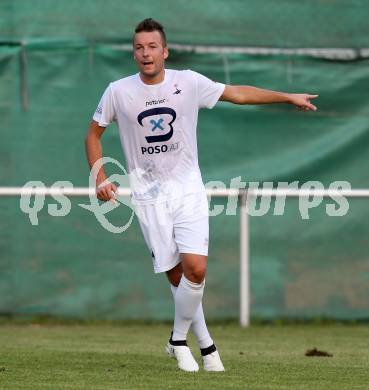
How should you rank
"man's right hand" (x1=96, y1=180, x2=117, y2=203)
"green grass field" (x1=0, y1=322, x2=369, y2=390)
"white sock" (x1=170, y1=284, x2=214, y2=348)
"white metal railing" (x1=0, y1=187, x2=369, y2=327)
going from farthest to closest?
"white metal railing" (x1=0, y1=187, x2=369, y2=327) → "white sock" (x1=170, y1=284, x2=214, y2=348) → "man's right hand" (x1=96, y1=180, x2=117, y2=203) → "green grass field" (x1=0, y1=322, x2=369, y2=390)

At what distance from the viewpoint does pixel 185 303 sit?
6.92m

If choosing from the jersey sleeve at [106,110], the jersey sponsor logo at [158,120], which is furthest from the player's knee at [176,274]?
the jersey sleeve at [106,110]

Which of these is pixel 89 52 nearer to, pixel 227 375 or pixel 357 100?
pixel 357 100

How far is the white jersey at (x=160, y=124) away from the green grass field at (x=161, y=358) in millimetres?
1098

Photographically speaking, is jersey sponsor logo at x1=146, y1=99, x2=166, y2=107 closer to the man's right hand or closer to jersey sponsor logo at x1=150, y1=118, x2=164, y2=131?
jersey sponsor logo at x1=150, y1=118, x2=164, y2=131

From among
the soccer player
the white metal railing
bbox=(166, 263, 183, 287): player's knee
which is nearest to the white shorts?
the soccer player

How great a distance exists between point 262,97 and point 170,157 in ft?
2.08

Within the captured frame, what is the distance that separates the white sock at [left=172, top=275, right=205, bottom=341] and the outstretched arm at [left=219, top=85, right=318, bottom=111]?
3.54 feet

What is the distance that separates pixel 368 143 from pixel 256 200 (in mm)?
1184

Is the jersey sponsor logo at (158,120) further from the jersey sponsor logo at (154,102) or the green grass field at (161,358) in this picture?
the green grass field at (161,358)

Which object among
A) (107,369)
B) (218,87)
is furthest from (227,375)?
(218,87)

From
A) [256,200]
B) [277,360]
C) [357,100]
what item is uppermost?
[357,100]

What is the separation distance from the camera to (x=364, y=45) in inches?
439

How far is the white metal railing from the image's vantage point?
34.8 feet
